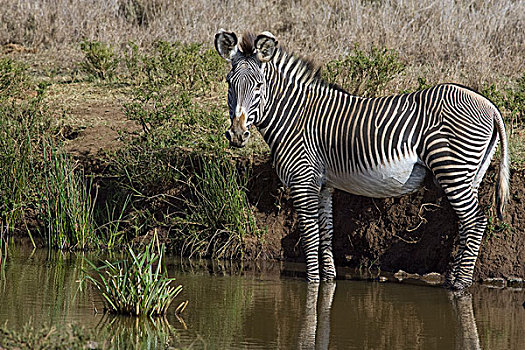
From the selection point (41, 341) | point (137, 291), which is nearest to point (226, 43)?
point (137, 291)

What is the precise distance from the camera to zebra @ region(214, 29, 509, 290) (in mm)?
7703

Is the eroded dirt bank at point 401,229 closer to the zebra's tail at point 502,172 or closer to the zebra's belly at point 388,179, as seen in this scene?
the zebra's tail at point 502,172

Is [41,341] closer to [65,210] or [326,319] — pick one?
[326,319]

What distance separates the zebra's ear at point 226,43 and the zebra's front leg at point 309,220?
5.20 ft

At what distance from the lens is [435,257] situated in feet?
28.7

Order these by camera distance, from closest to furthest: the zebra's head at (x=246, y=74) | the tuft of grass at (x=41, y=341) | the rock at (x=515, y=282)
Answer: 1. the tuft of grass at (x=41, y=341)
2. the zebra's head at (x=246, y=74)
3. the rock at (x=515, y=282)

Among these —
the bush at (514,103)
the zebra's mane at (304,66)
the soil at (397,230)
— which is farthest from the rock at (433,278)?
the bush at (514,103)

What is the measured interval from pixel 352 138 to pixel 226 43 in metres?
1.68

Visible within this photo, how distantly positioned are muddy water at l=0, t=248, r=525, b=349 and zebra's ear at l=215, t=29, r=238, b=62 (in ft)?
8.00

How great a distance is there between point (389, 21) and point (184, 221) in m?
8.44

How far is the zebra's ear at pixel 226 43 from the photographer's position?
8125 mm

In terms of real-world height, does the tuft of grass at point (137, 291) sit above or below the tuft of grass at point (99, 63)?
below

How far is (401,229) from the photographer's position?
29.5ft

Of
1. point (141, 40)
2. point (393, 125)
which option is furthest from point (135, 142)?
point (141, 40)
